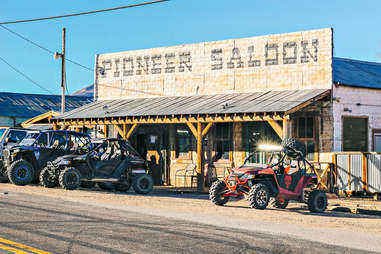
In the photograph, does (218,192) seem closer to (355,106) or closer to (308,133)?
(308,133)

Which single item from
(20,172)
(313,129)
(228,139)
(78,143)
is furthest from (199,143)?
(20,172)

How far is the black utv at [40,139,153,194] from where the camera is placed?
19844 mm

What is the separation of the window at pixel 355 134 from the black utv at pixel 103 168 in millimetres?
7665

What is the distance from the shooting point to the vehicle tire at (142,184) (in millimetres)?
20188

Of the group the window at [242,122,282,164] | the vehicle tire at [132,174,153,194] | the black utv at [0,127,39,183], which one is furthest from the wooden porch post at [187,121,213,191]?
the black utv at [0,127,39,183]

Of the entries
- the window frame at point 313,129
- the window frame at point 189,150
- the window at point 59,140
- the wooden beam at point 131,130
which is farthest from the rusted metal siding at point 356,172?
the window at point 59,140

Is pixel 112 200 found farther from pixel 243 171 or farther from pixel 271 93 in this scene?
pixel 271 93

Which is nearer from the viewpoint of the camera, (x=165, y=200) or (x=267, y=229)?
(x=267, y=229)

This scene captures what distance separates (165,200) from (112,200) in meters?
1.70

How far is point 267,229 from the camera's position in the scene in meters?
11.9

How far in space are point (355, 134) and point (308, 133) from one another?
6.32 ft

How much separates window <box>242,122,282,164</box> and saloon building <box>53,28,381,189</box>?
0.04m

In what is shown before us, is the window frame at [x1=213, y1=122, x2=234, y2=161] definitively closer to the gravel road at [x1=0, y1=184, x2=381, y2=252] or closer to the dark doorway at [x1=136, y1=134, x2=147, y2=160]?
the dark doorway at [x1=136, y1=134, x2=147, y2=160]

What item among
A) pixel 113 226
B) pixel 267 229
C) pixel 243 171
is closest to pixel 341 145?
pixel 243 171
